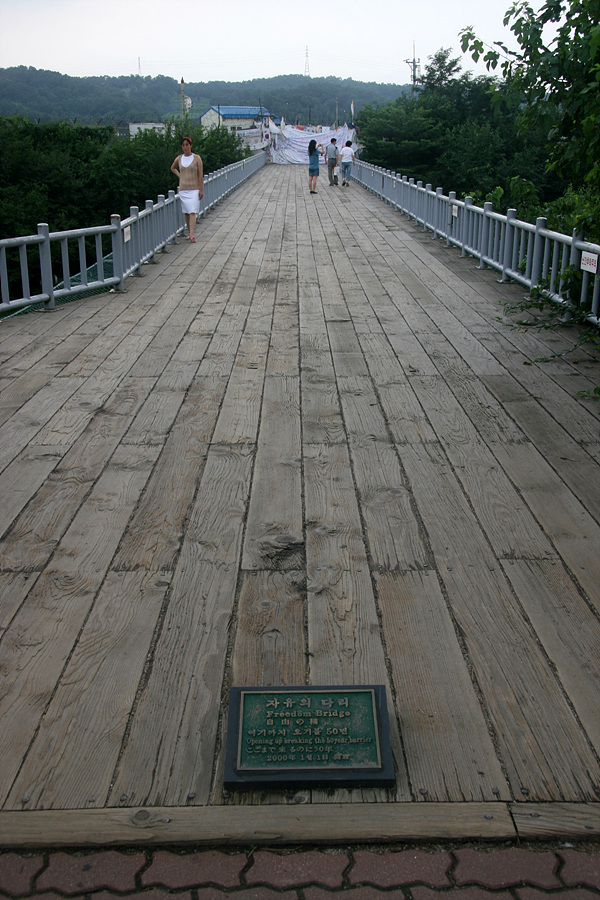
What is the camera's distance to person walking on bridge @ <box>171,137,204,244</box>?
548 inches

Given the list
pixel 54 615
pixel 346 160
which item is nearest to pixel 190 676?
pixel 54 615

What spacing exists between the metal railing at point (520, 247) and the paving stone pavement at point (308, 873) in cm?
646

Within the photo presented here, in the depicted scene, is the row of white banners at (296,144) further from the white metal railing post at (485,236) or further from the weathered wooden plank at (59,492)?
the weathered wooden plank at (59,492)

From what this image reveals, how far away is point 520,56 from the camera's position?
7.70m

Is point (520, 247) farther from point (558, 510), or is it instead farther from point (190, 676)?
point (190, 676)

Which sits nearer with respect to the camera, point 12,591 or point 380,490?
point 12,591

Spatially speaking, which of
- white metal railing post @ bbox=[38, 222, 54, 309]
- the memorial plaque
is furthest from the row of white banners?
the memorial plaque

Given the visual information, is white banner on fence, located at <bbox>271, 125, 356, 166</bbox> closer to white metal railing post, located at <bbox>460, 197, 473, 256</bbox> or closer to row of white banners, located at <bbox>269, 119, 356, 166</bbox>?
row of white banners, located at <bbox>269, 119, 356, 166</bbox>

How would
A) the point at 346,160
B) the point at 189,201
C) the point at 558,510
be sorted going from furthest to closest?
the point at 346,160
the point at 189,201
the point at 558,510

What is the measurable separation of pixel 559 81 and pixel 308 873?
23.5 ft

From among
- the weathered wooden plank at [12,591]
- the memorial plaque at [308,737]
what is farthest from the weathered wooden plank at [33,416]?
the memorial plaque at [308,737]

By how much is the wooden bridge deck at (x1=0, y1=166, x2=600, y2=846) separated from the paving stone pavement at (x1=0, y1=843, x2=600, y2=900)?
6 cm

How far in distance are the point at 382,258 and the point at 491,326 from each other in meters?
5.18

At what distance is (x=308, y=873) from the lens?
2.17 meters
